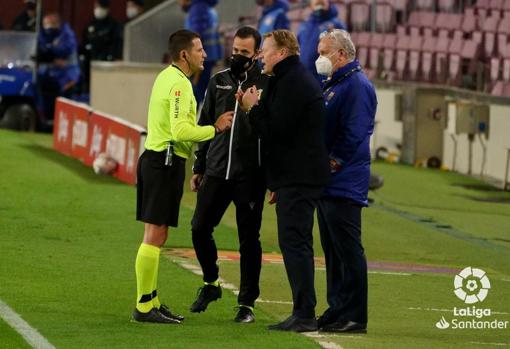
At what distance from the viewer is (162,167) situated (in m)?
10.2

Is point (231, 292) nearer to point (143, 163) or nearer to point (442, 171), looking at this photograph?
point (143, 163)

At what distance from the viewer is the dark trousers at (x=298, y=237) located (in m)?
9.76

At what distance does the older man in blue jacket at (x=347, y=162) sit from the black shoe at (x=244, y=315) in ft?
1.72

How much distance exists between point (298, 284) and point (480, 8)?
16760 millimetres

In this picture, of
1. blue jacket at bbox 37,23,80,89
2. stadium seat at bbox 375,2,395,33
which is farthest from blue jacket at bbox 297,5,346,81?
blue jacket at bbox 37,23,80,89

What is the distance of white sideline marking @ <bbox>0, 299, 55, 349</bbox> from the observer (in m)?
9.24

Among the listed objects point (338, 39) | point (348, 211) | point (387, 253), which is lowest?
point (387, 253)

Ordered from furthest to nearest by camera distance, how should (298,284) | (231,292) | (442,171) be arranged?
(442,171)
(231,292)
(298,284)

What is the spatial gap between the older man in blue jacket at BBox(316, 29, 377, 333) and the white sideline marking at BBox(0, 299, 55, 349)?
175 centimetres

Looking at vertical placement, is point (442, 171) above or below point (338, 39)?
below

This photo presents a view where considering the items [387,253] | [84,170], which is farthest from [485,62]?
[387,253]

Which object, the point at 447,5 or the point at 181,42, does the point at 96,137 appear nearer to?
the point at 447,5

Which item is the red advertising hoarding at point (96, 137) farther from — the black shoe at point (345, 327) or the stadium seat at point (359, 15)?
the black shoe at point (345, 327)

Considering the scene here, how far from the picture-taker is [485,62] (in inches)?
965
